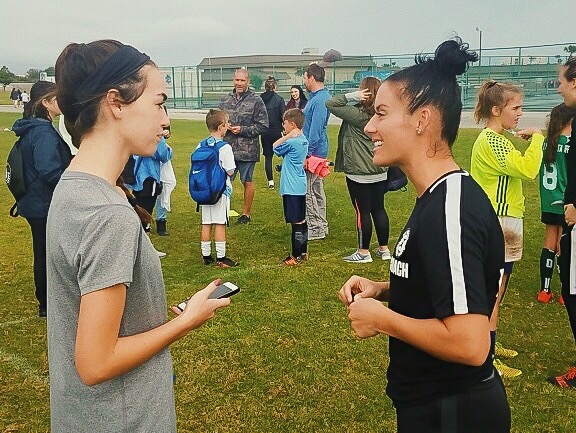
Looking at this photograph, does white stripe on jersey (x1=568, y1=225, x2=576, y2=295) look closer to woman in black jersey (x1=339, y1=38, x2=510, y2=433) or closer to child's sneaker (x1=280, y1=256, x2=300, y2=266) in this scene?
woman in black jersey (x1=339, y1=38, x2=510, y2=433)

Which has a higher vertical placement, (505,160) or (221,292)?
(505,160)

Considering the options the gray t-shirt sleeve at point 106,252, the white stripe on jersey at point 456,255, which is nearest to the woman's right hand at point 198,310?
the gray t-shirt sleeve at point 106,252

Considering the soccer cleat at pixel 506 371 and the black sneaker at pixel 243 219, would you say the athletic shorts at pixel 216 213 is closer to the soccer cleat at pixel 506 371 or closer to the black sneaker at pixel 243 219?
the black sneaker at pixel 243 219

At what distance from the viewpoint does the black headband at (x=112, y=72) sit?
5.60ft

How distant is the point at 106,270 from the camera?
1553 mm

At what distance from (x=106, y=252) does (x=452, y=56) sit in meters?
1.30

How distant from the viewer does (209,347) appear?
5.07 meters

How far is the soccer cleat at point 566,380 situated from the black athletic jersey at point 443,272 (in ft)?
8.99

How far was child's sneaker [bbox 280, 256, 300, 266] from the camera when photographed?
7.31 meters

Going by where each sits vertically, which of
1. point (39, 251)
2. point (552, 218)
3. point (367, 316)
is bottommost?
point (39, 251)

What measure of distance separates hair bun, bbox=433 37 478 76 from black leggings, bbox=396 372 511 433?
3.46ft

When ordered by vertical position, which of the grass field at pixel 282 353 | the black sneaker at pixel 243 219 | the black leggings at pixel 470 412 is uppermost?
the black leggings at pixel 470 412

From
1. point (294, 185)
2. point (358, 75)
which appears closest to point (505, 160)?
point (294, 185)

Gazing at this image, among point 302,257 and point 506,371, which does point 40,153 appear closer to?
point 302,257
